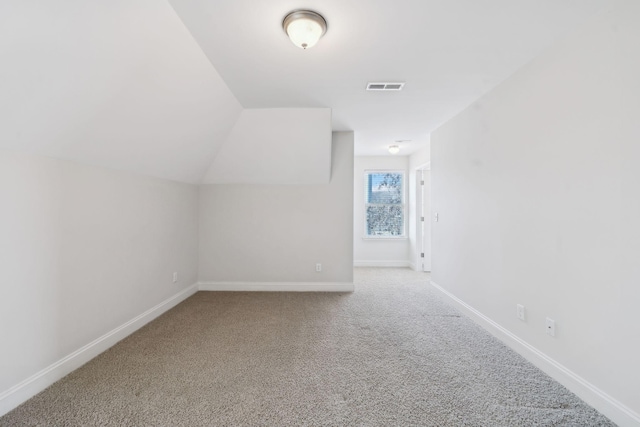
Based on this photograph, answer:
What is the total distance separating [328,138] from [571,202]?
2.51m

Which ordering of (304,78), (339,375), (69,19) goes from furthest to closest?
(304,78) < (339,375) < (69,19)

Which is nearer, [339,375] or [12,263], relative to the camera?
[12,263]

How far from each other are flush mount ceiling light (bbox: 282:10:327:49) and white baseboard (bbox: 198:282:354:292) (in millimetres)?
3285

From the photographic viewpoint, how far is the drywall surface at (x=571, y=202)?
1608 mm

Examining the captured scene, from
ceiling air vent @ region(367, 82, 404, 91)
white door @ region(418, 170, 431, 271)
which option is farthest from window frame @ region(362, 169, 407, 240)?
ceiling air vent @ region(367, 82, 404, 91)

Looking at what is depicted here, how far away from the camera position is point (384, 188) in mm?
6285

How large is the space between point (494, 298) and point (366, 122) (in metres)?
2.54

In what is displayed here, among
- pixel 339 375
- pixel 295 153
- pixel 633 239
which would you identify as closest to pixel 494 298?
pixel 633 239

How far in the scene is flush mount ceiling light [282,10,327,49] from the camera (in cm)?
179

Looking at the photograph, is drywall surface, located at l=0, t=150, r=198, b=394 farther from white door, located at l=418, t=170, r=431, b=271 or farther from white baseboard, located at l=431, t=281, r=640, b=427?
white door, located at l=418, t=170, r=431, b=271

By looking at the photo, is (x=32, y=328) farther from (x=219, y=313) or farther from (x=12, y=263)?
(x=219, y=313)

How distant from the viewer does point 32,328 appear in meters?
1.84

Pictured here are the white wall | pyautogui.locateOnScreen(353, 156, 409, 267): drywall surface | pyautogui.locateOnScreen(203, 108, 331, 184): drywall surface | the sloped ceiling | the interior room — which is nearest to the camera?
the sloped ceiling

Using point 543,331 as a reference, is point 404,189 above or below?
above
